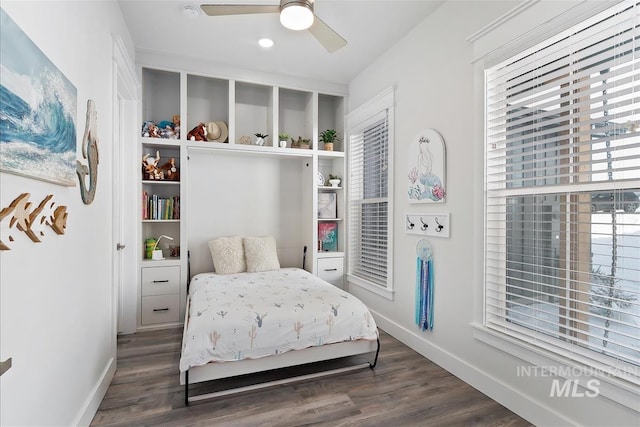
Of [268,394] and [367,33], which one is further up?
[367,33]

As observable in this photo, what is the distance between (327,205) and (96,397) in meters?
2.94

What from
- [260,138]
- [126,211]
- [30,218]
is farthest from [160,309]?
[30,218]

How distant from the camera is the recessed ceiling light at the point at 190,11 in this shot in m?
2.67

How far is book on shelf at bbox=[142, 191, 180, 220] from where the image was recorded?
3547 millimetres

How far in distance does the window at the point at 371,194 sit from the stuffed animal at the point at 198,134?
1703mm

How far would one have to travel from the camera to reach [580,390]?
5.76 feet

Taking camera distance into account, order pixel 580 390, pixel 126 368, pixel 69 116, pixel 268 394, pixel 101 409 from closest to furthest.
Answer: pixel 69 116
pixel 580 390
pixel 101 409
pixel 268 394
pixel 126 368

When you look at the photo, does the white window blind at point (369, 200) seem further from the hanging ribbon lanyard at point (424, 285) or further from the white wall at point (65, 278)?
the white wall at point (65, 278)

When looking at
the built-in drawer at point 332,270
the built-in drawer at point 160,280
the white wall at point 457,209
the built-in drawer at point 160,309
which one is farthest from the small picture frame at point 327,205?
the built-in drawer at point 160,309

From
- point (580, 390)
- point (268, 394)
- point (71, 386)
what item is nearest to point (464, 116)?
point (580, 390)

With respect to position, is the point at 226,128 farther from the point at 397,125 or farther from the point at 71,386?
the point at 71,386

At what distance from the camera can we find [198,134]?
3.71m

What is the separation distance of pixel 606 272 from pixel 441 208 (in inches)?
45.2

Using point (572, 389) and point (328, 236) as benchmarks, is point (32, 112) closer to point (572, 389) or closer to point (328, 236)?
point (572, 389)
